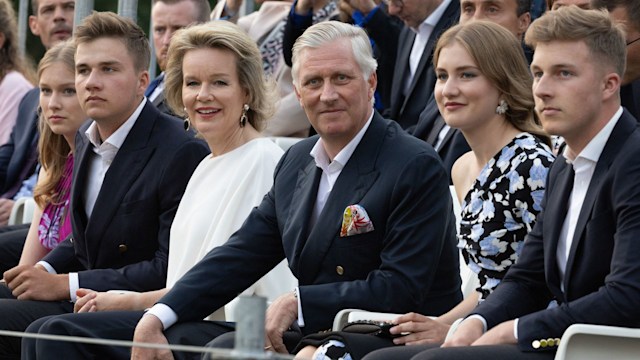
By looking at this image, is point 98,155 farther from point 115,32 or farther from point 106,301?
point 106,301

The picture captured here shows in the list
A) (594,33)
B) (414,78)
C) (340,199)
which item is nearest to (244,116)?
(340,199)

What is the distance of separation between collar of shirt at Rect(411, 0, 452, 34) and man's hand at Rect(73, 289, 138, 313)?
234 centimetres

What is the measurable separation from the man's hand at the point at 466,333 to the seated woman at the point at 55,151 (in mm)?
3006

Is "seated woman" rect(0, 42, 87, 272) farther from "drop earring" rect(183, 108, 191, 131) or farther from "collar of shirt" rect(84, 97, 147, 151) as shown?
"drop earring" rect(183, 108, 191, 131)

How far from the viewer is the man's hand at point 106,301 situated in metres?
6.10

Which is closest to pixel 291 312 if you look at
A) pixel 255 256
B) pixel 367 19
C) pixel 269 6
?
pixel 255 256

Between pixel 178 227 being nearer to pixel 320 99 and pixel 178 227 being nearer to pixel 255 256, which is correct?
pixel 255 256

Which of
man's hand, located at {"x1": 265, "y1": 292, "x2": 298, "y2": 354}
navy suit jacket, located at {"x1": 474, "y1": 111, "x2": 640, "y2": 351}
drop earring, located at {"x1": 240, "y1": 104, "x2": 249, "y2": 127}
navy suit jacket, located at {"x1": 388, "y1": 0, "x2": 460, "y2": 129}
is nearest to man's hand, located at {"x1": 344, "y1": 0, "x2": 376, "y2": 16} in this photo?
navy suit jacket, located at {"x1": 388, "y1": 0, "x2": 460, "y2": 129}

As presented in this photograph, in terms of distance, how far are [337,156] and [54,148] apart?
100 inches

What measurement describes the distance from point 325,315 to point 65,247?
217cm

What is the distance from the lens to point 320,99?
5.48 metres

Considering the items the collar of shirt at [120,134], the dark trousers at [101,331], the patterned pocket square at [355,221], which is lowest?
the dark trousers at [101,331]

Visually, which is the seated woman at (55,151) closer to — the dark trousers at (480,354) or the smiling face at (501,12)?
the smiling face at (501,12)

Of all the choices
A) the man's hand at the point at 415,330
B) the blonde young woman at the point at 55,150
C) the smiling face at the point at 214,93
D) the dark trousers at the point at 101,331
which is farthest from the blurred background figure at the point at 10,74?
the man's hand at the point at 415,330
